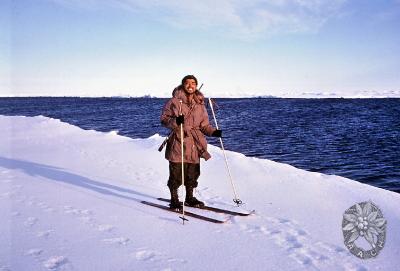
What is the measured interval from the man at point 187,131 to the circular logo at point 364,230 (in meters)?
2.80

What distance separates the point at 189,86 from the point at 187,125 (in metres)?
0.78

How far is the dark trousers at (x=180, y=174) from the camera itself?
7.23m

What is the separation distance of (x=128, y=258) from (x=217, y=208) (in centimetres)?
288

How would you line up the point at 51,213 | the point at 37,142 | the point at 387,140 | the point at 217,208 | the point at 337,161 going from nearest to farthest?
the point at 51,213
the point at 217,208
the point at 37,142
the point at 337,161
the point at 387,140

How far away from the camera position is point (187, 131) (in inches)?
282

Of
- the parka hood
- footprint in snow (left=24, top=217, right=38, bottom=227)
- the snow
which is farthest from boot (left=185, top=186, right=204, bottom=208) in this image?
footprint in snow (left=24, top=217, right=38, bottom=227)

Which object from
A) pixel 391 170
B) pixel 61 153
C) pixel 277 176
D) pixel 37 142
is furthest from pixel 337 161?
pixel 37 142

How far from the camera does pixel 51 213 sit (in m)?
6.94

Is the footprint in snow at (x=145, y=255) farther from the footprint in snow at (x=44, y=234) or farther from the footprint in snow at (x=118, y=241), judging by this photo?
the footprint in snow at (x=44, y=234)

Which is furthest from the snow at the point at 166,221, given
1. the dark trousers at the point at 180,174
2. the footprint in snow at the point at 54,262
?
the dark trousers at the point at 180,174

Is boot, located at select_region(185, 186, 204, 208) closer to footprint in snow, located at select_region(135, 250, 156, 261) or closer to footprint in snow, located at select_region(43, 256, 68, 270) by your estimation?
footprint in snow, located at select_region(135, 250, 156, 261)

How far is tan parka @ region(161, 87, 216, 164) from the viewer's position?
6949 millimetres

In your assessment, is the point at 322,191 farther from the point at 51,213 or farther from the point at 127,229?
the point at 51,213

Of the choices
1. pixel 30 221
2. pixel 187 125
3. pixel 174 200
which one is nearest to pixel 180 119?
pixel 187 125
